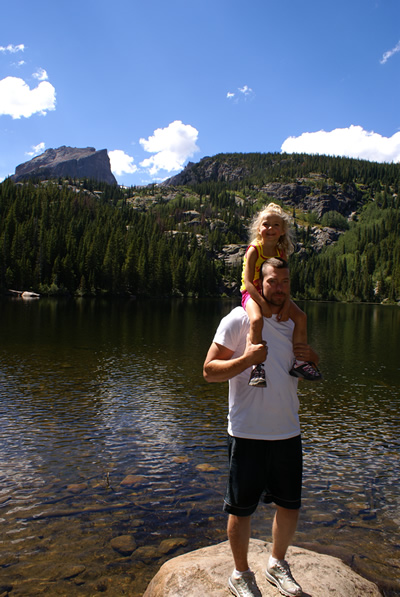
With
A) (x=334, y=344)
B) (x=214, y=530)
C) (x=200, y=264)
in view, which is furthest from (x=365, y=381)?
(x=200, y=264)

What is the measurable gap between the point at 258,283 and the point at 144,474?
6.89 meters

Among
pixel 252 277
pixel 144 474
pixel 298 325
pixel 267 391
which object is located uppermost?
pixel 252 277

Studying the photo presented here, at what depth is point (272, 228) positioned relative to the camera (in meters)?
4.59

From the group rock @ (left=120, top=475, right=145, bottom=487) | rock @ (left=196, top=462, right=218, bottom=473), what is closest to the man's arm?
rock @ (left=120, top=475, right=145, bottom=487)

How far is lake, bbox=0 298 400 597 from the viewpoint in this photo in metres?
6.20

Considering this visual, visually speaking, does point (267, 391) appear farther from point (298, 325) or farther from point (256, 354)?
point (298, 325)

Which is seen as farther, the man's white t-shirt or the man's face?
the man's face

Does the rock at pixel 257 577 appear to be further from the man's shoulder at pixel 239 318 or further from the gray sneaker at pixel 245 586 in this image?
the man's shoulder at pixel 239 318

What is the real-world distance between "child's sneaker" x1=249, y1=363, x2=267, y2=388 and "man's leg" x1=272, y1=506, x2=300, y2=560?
135cm

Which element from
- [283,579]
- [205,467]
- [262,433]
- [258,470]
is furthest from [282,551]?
[205,467]

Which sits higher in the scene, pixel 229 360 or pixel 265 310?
pixel 265 310

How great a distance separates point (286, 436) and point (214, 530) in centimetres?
434

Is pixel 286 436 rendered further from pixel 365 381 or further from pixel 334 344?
pixel 334 344

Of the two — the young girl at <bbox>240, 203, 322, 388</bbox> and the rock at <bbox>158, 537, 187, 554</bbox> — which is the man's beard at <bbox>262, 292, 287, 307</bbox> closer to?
the young girl at <bbox>240, 203, 322, 388</bbox>
